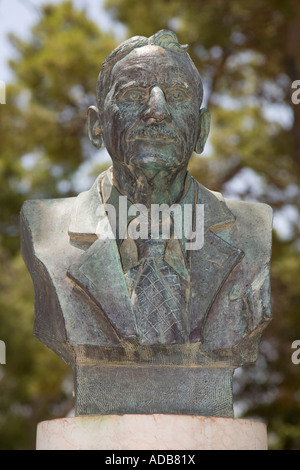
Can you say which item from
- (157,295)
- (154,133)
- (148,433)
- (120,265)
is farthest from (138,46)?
(148,433)

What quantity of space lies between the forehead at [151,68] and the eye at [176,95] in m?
0.03

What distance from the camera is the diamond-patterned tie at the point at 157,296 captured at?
3.03 metres

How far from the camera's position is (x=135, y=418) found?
9.45ft

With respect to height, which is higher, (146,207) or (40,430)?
(146,207)

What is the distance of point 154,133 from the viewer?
303 cm

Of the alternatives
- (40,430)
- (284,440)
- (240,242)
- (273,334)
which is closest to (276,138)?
(273,334)

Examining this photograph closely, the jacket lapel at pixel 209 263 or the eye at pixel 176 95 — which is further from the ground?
the eye at pixel 176 95

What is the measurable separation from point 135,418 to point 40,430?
0.41 metres

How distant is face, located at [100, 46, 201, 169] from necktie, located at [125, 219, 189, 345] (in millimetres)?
326

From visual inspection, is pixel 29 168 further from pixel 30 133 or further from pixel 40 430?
pixel 40 430

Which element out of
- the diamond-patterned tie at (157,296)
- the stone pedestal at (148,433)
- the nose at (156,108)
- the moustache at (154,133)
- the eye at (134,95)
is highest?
the eye at (134,95)

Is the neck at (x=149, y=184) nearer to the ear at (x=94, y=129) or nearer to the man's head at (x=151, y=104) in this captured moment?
the man's head at (x=151, y=104)

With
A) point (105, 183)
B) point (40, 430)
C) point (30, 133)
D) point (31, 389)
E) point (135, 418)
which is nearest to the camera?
point (135, 418)

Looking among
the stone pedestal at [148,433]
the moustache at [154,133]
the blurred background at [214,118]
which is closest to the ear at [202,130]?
the moustache at [154,133]
